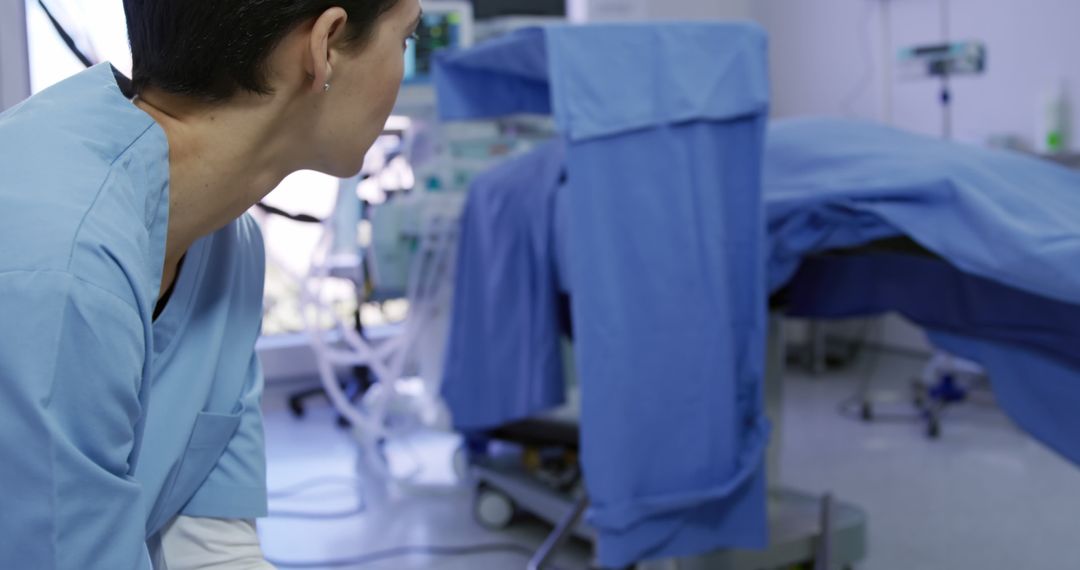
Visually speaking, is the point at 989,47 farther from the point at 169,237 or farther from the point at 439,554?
the point at 169,237

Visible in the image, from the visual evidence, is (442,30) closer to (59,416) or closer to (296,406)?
(296,406)

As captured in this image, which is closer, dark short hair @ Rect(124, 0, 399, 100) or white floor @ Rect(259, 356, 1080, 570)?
dark short hair @ Rect(124, 0, 399, 100)

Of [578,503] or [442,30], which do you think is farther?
[442,30]

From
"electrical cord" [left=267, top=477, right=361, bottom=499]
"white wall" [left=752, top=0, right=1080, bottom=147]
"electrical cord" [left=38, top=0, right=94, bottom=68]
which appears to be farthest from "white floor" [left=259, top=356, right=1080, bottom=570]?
"electrical cord" [left=38, top=0, right=94, bottom=68]

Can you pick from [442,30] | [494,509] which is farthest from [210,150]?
[442,30]

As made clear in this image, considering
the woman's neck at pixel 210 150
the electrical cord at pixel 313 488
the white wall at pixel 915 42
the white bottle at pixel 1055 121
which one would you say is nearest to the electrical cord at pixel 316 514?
the electrical cord at pixel 313 488

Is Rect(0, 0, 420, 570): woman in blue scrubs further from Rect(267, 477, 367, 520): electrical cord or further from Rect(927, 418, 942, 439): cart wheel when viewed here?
Rect(927, 418, 942, 439): cart wheel

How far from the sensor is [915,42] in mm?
4242

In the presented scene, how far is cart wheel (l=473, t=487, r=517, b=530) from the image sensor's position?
258 cm

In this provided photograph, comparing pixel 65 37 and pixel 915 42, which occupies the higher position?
pixel 65 37

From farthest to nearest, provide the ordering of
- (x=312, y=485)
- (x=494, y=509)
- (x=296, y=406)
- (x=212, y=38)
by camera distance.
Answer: (x=296, y=406)
(x=312, y=485)
(x=494, y=509)
(x=212, y=38)

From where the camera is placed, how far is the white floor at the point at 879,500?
231cm

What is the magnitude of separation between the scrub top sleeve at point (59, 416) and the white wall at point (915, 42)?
12.3 ft

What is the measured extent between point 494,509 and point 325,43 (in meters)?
1.99
